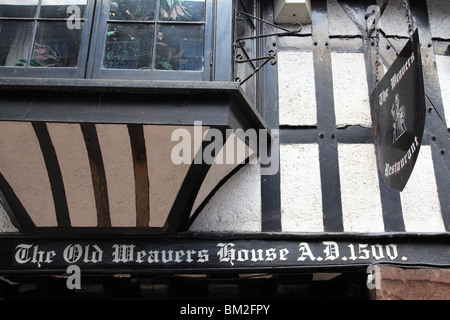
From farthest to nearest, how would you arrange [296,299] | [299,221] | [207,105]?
[296,299]
[299,221]
[207,105]

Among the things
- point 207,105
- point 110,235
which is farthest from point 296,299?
point 207,105

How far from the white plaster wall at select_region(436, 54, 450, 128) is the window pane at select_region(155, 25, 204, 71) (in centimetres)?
211

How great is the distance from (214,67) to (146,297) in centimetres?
197

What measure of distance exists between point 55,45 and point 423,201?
2.95 meters

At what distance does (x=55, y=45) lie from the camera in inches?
135

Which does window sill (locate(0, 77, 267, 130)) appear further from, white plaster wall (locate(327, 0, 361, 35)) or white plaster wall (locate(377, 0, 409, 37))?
white plaster wall (locate(377, 0, 409, 37))

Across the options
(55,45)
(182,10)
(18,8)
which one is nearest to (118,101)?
(55,45)

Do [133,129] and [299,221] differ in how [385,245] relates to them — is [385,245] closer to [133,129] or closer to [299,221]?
[299,221]

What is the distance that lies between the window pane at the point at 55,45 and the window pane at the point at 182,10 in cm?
62

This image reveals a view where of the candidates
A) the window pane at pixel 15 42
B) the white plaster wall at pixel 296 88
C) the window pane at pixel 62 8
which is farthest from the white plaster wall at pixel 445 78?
the window pane at pixel 15 42

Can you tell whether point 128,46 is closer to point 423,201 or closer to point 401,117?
point 401,117

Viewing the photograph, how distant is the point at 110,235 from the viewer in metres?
3.61

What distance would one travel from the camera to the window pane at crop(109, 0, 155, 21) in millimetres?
3500
